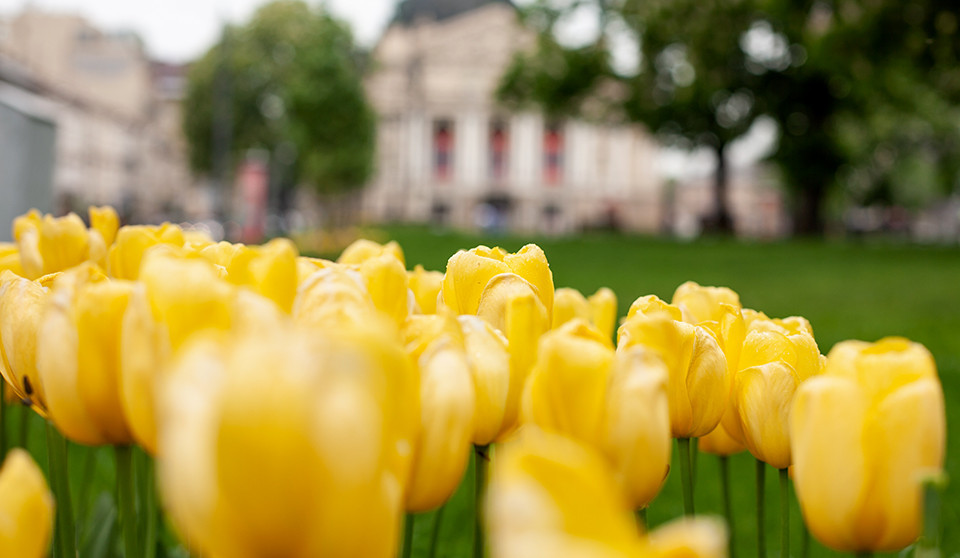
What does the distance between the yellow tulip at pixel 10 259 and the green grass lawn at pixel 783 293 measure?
28.2 inches

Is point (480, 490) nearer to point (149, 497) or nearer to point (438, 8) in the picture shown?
point (149, 497)

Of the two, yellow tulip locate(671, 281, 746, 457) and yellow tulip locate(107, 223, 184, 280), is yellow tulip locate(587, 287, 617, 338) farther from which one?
yellow tulip locate(107, 223, 184, 280)

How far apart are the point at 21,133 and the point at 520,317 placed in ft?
12.3

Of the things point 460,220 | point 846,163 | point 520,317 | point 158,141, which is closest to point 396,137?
point 460,220

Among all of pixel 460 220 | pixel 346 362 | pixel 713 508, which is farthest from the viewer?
pixel 460 220

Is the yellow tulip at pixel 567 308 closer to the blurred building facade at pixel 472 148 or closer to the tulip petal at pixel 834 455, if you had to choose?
the tulip petal at pixel 834 455

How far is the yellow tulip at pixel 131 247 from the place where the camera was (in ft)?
2.73

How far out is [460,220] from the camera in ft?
179

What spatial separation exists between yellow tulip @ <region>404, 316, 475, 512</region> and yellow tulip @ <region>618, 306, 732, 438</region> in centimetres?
13

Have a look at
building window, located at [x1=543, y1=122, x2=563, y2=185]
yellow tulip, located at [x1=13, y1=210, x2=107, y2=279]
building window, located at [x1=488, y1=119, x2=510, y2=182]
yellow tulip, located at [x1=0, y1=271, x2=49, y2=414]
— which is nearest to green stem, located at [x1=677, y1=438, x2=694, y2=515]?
yellow tulip, located at [x1=0, y1=271, x2=49, y2=414]

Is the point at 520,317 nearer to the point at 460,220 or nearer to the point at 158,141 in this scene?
the point at 460,220

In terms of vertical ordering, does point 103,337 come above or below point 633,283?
above

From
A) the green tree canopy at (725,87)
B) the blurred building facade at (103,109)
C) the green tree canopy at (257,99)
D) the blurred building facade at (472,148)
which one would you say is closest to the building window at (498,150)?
the blurred building facade at (472,148)

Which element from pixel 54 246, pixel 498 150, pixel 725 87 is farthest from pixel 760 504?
pixel 498 150
